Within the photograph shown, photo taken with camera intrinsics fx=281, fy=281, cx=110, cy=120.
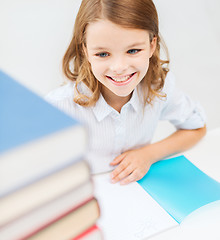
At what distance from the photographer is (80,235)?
16cm

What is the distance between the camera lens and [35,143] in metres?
0.11

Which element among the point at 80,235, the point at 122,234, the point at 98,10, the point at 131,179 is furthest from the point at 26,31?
the point at 80,235

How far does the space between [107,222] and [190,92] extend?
1.01 m

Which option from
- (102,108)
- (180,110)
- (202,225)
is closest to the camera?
(202,225)

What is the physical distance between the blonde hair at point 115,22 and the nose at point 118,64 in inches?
2.5

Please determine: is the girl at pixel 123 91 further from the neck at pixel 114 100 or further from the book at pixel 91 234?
the book at pixel 91 234

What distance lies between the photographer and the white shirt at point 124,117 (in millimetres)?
744

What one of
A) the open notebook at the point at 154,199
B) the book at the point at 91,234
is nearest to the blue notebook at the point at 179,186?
the open notebook at the point at 154,199

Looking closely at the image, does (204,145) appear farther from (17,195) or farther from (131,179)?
(17,195)

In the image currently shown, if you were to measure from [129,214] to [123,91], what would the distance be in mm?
277

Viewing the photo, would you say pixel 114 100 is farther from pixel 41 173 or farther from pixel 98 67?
pixel 41 173

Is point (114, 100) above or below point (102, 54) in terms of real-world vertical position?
below

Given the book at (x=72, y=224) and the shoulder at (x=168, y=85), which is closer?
the book at (x=72, y=224)

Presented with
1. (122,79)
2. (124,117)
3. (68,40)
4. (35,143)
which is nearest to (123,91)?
(122,79)
